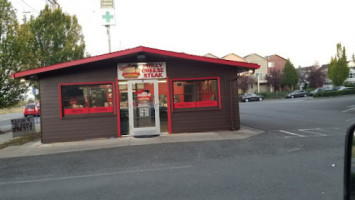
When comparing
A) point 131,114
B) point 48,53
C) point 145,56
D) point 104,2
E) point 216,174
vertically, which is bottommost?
point 216,174

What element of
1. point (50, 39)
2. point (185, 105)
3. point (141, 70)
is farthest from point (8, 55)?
point (185, 105)

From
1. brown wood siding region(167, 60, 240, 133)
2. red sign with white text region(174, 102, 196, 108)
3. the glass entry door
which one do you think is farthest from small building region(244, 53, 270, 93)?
the glass entry door

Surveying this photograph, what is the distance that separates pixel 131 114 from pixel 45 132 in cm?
354

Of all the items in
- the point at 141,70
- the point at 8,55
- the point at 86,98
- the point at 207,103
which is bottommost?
the point at 207,103

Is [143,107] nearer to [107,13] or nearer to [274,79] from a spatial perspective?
[107,13]

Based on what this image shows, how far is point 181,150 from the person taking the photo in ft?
23.7

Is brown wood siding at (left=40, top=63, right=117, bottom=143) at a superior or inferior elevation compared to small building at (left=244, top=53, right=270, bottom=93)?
inferior

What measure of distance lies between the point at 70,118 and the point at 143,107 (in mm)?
3012

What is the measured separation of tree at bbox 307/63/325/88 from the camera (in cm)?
4938

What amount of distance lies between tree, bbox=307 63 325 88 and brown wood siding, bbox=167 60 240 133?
4728 cm

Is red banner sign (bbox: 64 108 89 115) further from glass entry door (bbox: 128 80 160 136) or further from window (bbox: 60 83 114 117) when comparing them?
glass entry door (bbox: 128 80 160 136)

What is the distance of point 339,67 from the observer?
1598 inches

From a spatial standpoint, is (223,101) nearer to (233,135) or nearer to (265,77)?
(233,135)

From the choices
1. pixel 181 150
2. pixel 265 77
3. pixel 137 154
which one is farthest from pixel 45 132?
pixel 265 77
